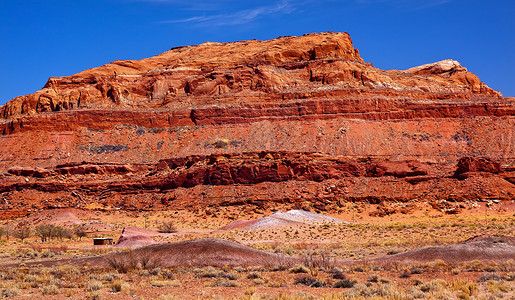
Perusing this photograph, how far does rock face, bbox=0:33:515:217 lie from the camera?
158 ft

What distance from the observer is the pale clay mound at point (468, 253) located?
17531mm

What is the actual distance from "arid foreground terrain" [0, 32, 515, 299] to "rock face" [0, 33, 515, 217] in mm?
231

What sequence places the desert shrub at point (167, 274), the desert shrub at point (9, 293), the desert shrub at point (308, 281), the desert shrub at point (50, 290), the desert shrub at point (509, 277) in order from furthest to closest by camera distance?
the desert shrub at point (167, 274) < the desert shrub at point (308, 281) < the desert shrub at point (509, 277) < the desert shrub at point (50, 290) < the desert shrub at point (9, 293)

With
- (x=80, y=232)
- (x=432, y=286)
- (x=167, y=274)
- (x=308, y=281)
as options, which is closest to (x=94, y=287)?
(x=167, y=274)

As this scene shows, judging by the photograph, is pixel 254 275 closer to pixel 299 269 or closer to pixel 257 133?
pixel 299 269

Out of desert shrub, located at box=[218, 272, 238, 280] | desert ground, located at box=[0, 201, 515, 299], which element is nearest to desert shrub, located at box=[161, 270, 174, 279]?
desert ground, located at box=[0, 201, 515, 299]

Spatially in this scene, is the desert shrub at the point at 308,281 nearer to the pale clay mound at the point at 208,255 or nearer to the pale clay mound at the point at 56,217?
the pale clay mound at the point at 208,255

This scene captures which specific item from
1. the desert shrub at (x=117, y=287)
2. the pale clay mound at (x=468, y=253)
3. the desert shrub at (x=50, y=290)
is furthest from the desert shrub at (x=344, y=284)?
the desert shrub at (x=50, y=290)

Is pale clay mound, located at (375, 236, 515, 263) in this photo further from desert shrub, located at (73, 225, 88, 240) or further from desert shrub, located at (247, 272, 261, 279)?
desert shrub, located at (73, 225, 88, 240)

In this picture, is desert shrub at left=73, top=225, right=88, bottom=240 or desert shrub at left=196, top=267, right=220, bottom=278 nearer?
desert shrub at left=196, top=267, right=220, bottom=278

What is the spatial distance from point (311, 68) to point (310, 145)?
2397 cm

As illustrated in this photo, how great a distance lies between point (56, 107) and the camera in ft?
264

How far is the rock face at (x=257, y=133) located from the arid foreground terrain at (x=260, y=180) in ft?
0.76

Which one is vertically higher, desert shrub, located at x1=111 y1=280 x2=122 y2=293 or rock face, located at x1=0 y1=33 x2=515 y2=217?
rock face, located at x1=0 y1=33 x2=515 y2=217
